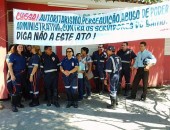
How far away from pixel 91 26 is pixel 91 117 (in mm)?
2381

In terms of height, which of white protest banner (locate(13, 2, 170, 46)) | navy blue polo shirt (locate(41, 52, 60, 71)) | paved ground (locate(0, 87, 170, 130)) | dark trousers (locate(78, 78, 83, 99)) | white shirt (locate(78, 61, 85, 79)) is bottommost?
paved ground (locate(0, 87, 170, 130))

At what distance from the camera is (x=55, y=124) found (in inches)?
283

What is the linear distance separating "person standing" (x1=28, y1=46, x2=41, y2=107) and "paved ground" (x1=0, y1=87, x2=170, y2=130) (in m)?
0.29

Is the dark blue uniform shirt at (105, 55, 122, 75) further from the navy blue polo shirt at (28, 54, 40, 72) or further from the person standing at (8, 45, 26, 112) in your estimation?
the person standing at (8, 45, 26, 112)

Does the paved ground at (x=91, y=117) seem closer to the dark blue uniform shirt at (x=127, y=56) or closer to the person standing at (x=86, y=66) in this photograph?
the person standing at (x=86, y=66)

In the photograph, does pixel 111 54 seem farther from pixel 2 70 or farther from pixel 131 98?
pixel 2 70

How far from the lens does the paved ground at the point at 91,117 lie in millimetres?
7125

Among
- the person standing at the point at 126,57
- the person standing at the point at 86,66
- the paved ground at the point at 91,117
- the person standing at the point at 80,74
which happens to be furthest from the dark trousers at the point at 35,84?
the person standing at the point at 126,57

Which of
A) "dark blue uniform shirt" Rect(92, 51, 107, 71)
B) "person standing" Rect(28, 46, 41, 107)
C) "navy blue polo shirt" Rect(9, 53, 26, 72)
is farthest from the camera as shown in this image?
"dark blue uniform shirt" Rect(92, 51, 107, 71)

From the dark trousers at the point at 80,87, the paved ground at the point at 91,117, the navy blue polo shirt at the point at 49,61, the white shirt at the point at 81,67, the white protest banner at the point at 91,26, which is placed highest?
the white protest banner at the point at 91,26

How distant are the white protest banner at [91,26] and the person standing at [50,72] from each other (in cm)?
86

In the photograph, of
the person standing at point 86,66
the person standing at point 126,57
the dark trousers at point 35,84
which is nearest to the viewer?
the dark trousers at point 35,84

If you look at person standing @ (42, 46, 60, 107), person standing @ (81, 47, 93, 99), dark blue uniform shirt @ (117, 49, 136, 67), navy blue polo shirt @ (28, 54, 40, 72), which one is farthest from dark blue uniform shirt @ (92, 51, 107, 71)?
navy blue polo shirt @ (28, 54, 40, 72)

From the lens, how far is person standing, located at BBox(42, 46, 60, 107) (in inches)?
334
